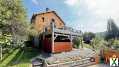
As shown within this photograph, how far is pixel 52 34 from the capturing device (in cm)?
1733

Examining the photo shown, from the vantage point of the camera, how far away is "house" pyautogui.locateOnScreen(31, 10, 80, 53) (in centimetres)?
1792

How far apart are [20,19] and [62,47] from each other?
5907 millimetres

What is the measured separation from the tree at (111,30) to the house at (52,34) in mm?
17768

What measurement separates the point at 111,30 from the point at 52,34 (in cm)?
2880

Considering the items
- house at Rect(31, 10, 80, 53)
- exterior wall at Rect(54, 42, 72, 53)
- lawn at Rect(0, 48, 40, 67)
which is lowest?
lawn at Rect(0, 48, 40, 67)

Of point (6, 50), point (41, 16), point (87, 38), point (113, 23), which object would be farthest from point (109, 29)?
point (6, 50)

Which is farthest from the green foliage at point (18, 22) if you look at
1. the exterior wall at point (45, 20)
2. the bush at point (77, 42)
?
the bush at point (77, 42)

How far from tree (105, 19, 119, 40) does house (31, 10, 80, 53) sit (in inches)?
700

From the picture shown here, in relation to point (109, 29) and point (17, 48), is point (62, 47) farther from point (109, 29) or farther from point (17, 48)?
point (109, 29)

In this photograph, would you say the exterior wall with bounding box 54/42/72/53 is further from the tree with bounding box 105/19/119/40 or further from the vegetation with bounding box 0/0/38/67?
the tree with bounding box 105/19/119/40

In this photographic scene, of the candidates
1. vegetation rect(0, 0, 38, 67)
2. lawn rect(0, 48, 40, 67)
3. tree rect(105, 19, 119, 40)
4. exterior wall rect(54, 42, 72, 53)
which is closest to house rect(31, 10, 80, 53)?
exterior wall rect(54, 42, 72, 53)

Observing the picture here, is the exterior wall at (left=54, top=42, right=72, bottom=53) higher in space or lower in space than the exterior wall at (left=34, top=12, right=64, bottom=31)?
lower

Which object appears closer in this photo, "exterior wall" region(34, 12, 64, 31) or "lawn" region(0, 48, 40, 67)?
"lawn" region(0, 48, 40, 67)

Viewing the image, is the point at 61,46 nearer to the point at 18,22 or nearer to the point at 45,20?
the point at 18,22
